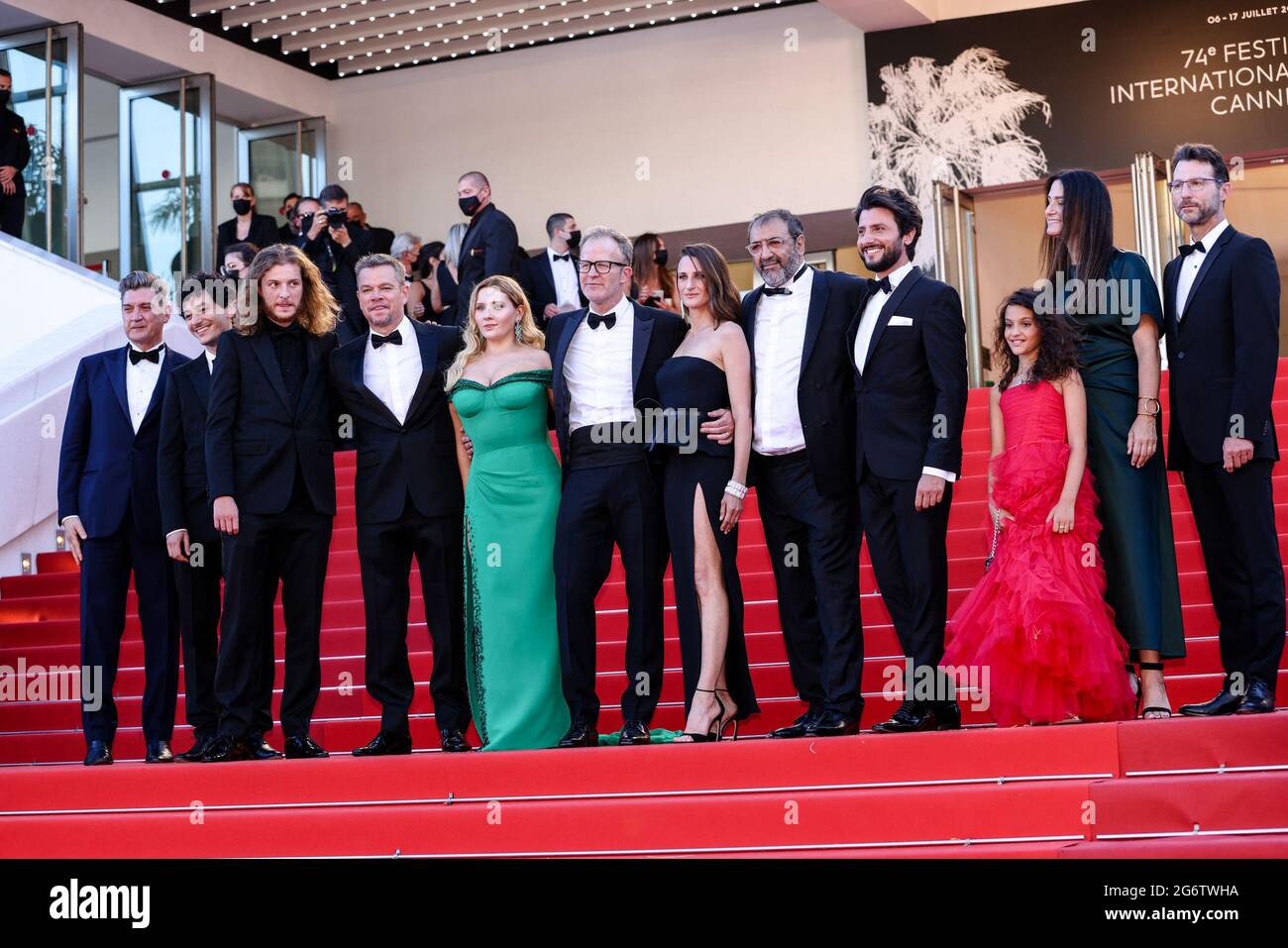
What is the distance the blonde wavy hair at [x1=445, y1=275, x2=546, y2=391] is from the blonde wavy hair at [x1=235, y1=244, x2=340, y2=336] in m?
0.65

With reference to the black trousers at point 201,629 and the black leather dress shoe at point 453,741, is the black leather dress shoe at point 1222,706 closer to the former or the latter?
the black leather dress shoe at point 453,741

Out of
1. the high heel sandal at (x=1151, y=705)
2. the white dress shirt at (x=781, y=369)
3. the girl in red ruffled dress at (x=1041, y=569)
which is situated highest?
the white dress shirt at (x=781, y=369)

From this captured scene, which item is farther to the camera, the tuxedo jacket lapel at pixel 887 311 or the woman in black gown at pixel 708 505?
the woman in black gown at pixel 708 505

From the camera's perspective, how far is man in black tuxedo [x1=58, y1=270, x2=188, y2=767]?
6.90 meters

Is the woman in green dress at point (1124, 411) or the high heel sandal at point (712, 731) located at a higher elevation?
the woman in green dress at point (1124, 411)

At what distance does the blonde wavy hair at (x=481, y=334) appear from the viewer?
6301 mm

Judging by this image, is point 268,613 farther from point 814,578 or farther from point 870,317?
point 870,317

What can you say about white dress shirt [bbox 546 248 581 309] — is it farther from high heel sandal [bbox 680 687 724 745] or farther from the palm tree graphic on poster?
high heel sandal [bbox 680 687 724 745]

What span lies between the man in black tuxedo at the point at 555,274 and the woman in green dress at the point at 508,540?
4.92 meters

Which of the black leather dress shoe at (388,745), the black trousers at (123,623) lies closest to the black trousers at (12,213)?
the black trousers at (123,623)

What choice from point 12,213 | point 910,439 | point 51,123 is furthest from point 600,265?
point 51,123

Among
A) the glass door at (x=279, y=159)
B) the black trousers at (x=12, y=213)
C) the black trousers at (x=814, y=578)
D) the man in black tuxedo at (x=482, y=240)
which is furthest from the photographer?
the glass door at (x=279, y=159)

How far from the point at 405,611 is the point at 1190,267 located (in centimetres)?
319
